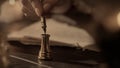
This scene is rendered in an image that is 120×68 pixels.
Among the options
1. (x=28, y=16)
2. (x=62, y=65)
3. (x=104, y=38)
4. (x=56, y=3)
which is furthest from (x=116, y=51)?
(x=28, y=16)

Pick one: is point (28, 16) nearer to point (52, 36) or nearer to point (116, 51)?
point (52, 36)

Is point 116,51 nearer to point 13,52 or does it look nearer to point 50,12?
point 50,12

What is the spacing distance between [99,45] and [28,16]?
0.62 m

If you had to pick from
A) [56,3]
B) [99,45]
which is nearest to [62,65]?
[99,45]

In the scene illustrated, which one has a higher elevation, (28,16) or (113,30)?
(28,16)

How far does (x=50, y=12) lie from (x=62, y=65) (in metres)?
0.44

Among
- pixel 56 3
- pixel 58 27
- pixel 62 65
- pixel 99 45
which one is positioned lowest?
pixel 62 65

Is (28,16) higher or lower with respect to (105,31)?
higher

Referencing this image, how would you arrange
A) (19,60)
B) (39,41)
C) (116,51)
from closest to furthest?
(116,51) < (19,60) < (39,41)

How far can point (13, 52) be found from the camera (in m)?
2.59

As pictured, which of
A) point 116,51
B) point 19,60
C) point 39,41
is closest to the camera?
point 116,51

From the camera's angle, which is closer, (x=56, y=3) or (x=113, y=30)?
Result: (x=113, y=30)

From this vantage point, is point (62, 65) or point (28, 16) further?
point (28, 16)

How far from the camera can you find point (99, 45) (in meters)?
2.25
